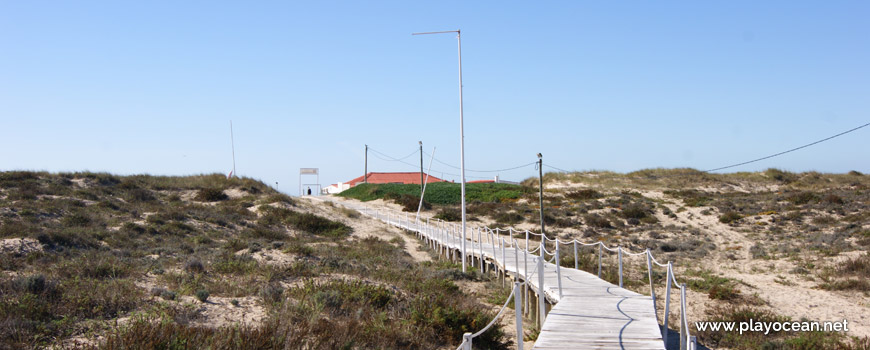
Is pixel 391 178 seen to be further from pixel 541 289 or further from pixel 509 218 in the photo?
pixel 541 289

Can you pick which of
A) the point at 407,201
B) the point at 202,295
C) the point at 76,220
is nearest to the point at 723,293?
the point at 202,295

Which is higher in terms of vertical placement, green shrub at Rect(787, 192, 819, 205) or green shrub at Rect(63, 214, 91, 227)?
green shrub at Rect(787, 192, 819, 205)

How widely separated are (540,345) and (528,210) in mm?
32549

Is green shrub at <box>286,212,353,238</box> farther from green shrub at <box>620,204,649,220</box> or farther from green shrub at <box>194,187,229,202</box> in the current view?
green shrub at <box>620,204,649,220</box>

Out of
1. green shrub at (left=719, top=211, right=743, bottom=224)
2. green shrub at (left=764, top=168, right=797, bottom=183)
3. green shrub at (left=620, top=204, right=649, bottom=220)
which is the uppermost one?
green shrub at (left=764, top=168, right=797, bottom=183)

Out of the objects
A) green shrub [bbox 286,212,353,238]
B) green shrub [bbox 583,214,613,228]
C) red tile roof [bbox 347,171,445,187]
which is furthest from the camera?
red tile roof [bbox 347,171,445,187]

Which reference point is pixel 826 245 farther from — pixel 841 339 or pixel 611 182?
pixel 611 182

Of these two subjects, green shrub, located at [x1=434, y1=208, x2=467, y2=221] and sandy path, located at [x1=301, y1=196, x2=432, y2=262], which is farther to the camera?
green shrub, located at [x1=434, y1=208, x2=467, y2=221]

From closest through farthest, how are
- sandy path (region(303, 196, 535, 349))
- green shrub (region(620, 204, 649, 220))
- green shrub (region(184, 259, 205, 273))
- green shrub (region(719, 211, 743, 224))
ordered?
1. sandy path (region(303, 196, 535, 349))
2. green shrub (region(184, 259, 205, 273))
3. green shrub (region(719, 211, 743, 224))
4. green shrub (region(620, 204, 649, 220))

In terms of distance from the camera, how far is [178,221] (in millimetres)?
24969

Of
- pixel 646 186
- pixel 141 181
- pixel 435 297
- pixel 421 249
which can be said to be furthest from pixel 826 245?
pixel 141 181

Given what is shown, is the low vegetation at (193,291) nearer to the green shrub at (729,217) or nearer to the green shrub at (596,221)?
the green shrub at (596,221)

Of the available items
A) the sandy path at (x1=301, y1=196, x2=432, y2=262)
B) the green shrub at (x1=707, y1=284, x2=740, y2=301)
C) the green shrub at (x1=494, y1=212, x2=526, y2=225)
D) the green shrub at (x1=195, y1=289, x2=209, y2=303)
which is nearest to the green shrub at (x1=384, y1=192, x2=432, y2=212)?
the sandy path at (x1=301, y1=196, x2=432, y2=262)

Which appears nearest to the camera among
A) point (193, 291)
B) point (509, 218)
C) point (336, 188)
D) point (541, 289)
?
point (193, 291)
